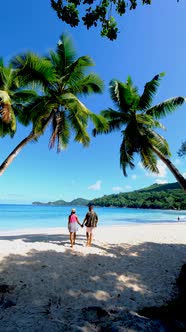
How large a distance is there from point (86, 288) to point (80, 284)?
0.92 ft

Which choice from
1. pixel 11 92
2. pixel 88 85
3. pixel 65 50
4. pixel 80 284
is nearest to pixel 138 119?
pixel 88 85

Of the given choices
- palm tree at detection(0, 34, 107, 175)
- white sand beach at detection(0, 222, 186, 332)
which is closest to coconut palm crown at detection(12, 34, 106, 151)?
palm tree at detection(0, 34, 107, 175)

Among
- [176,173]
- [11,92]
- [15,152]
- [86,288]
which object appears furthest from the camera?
[11,92]

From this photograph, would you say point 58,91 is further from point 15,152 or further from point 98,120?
point 15,152

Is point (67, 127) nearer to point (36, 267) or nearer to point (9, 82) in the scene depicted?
point (9, 82)

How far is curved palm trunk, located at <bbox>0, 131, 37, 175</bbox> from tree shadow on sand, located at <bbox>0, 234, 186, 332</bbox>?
119 inches

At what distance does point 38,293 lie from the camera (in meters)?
5.77

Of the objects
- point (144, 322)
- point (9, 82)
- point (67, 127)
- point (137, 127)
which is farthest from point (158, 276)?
point (9, 82)

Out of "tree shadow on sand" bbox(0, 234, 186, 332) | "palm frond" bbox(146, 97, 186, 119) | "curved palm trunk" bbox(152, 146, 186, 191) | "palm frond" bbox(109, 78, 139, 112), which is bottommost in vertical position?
"tree shadow on sand" bbox(0, 234, 186, 332)

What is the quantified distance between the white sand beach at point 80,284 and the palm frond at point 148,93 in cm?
704

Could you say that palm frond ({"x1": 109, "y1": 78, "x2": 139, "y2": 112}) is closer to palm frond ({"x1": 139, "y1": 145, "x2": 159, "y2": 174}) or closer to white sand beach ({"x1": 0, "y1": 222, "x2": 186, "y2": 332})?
palm frond ({"x1": 139, "y1": 145, "x2": 159, "y2": 174})

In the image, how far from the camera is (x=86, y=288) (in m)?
6.20

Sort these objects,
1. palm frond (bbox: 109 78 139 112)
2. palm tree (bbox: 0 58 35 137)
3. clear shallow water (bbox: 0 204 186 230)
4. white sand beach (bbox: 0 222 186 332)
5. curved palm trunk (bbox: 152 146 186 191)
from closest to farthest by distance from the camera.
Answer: white sand beach (bbox: 0 222 186 332) < curved palm trunk (bbox: 152 146 186 191) < palm tree (bbox: 0 58 35 137) < palm frond (bbox: 109 78 139 112) < clear shallow water (bbox: 0 204 186 230)

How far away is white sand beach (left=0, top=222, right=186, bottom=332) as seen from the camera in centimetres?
448
